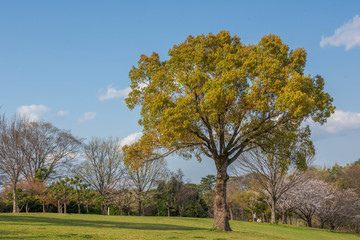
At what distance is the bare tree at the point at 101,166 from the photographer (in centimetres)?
4212

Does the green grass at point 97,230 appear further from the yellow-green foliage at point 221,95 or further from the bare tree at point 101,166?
the bare tree at point 101,166

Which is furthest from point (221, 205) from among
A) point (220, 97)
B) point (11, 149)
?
point (11, 149)

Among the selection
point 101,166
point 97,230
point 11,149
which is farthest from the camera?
point 101,166

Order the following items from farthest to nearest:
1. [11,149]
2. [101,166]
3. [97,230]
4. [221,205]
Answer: [101,166] < [11,149] < [221,205] < [97,230]

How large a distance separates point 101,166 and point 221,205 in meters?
27.8

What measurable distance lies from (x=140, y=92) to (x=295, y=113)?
9.06 meters

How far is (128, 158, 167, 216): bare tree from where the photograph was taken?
43.0 meters

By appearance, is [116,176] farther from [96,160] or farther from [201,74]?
[201,74]

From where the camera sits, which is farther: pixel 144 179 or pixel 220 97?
pixel 144 179

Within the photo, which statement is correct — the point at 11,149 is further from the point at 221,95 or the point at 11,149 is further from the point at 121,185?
the point at 221,95

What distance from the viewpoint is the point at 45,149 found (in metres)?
39.4

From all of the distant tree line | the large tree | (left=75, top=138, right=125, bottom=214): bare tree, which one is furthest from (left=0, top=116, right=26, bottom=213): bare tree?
the large tree

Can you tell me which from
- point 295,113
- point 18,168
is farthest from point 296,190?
point 18,168

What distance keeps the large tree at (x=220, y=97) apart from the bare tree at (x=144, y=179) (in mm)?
24838
